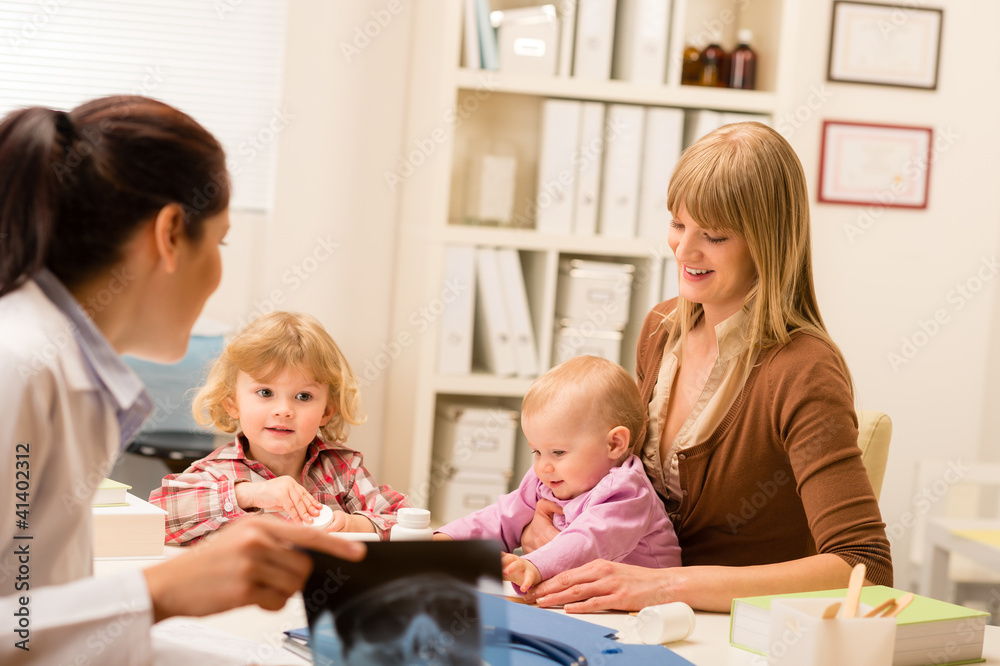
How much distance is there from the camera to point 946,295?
3.34 metres

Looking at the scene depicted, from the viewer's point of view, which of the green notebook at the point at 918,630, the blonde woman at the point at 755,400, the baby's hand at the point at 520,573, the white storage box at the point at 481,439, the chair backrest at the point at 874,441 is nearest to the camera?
the green notebook at the point at 918,630

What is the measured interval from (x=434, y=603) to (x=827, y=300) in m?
2.74

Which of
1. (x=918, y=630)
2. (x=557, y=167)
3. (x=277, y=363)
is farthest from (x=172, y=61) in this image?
(x=918, y=630)

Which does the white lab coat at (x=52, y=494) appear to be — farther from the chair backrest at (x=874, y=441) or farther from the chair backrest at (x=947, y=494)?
the chair backrest at (x=947, y=494)

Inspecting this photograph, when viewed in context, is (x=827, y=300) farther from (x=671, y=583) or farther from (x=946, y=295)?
(x=671, y=583)

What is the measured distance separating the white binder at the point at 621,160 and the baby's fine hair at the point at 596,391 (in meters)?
1.38

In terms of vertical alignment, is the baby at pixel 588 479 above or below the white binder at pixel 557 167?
below

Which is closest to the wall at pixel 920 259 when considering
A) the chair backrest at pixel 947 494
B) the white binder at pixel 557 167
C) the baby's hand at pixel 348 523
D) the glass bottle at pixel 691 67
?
the chair backrest at pixel 947 494

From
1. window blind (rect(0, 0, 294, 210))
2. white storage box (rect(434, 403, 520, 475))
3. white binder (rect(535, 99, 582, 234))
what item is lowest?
white storage box (rect(434, 403, 520, 475))

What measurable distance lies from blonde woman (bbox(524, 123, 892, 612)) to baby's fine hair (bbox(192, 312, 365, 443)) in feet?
1.42

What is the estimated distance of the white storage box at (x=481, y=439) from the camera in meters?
2.88

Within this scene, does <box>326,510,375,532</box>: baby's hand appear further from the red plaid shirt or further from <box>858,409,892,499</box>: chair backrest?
<box>858,409,892,499</box>: chair backrest

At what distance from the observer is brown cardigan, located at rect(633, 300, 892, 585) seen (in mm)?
1366

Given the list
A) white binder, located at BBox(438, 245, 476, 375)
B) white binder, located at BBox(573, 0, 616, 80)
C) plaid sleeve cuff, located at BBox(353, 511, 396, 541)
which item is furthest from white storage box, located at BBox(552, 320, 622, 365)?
plaid sleeve cuff, located at BBox(353, 511, 396, 541)
